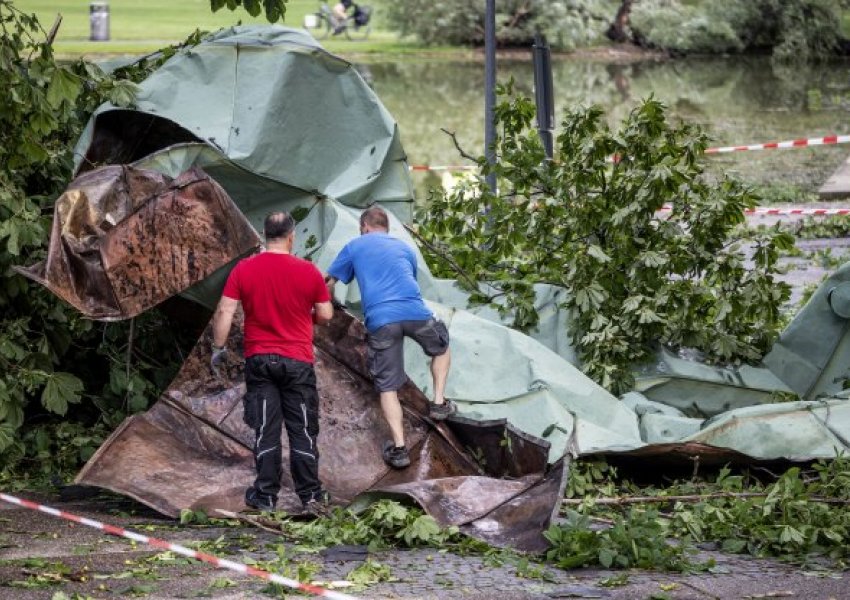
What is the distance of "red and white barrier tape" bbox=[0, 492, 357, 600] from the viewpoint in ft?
17.6

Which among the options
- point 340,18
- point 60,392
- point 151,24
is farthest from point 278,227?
point 151,24

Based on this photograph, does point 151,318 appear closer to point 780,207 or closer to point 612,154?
point 612,154

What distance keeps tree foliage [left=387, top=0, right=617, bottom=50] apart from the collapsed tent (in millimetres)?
30584

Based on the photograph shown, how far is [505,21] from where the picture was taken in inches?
1567

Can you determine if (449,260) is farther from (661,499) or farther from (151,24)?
(151,24)

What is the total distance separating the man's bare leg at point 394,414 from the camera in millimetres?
7402

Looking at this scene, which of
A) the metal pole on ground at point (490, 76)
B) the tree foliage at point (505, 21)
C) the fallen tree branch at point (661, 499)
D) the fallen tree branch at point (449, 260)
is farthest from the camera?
the tree foliage at point (505, 21)

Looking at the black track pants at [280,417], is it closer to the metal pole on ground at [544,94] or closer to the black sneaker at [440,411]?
the black sneaker at [440,411]

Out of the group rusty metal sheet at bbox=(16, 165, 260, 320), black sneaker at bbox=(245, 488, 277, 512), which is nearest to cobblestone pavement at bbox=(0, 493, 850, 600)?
black sneaker at bbox=(245, 488, 277, 512)

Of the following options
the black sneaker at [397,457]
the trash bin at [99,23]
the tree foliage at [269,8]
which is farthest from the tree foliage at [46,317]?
the trash bin at [99,23]

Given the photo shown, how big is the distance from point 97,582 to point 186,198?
2437 millimetres

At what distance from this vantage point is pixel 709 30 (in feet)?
137

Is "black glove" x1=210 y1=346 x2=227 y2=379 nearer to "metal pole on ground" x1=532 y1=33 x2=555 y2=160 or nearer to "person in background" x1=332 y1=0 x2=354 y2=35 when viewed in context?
"metal pole on ground" x1=532 y1=33 x2=555 y2=160

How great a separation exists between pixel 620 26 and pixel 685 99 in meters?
12.0
